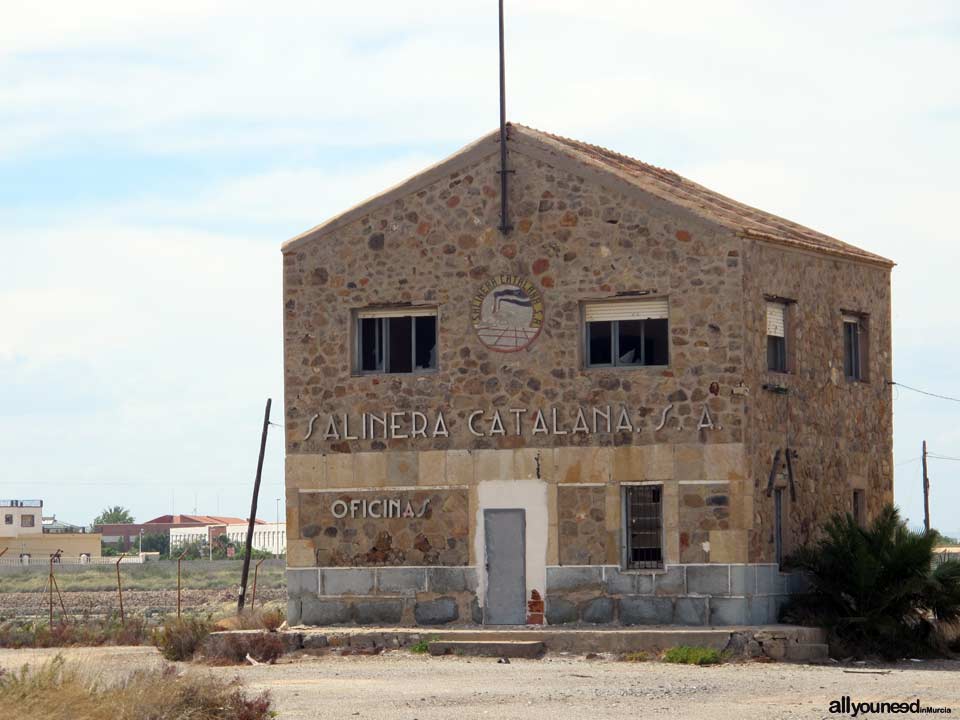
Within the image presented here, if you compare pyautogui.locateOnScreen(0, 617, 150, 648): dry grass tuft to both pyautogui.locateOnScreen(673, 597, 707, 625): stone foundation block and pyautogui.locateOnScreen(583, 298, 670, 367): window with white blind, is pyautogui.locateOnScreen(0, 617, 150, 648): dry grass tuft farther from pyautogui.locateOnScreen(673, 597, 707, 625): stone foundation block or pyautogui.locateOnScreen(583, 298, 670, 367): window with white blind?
pyautogui.locateOnScreen(673, 597, 707, 625): stone foundation block

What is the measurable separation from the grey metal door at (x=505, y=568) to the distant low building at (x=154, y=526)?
8934cm

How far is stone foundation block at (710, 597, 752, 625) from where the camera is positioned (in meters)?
26.1

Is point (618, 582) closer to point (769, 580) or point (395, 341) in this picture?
point (769, 580)

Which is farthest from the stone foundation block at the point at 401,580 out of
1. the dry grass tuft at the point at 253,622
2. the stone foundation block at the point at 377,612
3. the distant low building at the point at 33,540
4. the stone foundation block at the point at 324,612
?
the distant low building at the point at 33,540

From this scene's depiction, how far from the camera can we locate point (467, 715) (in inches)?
725

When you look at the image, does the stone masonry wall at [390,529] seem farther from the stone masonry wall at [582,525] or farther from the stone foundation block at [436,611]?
the stone masonry wall at [582,525]

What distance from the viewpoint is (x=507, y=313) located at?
2788cm

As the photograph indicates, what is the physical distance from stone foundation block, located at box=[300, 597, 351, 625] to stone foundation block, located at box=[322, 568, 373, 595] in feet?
0.57

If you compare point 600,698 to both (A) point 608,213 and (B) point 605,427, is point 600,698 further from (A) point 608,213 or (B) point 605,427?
(A) point 608,213

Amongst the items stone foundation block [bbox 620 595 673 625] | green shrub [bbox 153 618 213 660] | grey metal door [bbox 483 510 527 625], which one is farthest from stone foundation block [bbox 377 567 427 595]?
stone foundation block [bbox 620 595 673 625]

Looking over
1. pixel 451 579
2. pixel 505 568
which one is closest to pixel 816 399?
pixel 505 568

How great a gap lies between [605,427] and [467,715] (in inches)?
367


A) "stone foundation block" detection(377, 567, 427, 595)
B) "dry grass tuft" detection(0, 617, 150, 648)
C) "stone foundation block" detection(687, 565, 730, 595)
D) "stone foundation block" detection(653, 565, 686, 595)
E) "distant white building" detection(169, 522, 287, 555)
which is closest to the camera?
Result: "stone foundation block" detection(687, 565, 730, 595)

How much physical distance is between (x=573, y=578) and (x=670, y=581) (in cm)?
151
